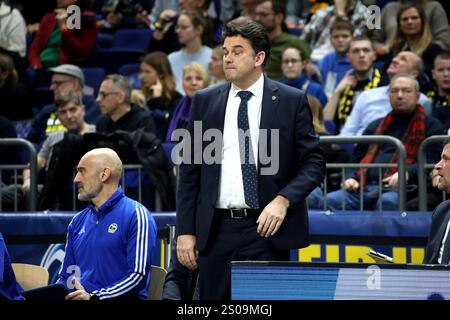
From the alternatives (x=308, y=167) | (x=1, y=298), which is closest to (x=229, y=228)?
(x=308, y=167)

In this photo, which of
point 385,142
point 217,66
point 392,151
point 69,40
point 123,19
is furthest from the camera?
point 123,19

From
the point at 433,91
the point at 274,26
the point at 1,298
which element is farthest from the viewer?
the point at 274,26

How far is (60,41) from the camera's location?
14.1 metres

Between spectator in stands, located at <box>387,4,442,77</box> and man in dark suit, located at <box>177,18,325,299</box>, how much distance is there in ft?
17.3

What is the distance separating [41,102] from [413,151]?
572 centimetres

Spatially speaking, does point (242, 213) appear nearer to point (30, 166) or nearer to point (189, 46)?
point (30, 166)

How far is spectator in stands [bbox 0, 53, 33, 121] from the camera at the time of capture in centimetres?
1255

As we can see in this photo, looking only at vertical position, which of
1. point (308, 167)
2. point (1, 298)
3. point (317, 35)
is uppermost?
point (317, 35)

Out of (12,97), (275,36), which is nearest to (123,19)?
(12,97)

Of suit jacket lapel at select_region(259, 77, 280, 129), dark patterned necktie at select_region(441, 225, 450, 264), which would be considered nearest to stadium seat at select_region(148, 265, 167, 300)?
suit jacket lapel at select_region(259, 77, 280, 129)

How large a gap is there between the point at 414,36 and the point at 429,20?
0.82 m

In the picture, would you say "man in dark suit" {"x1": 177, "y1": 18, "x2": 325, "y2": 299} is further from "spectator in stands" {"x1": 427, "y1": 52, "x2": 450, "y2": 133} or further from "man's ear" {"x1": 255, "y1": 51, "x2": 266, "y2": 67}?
"spectator in stands" {"x1": 427, "y1": 52, "x2": 450, "y2": 133}

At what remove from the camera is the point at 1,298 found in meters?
5.93
